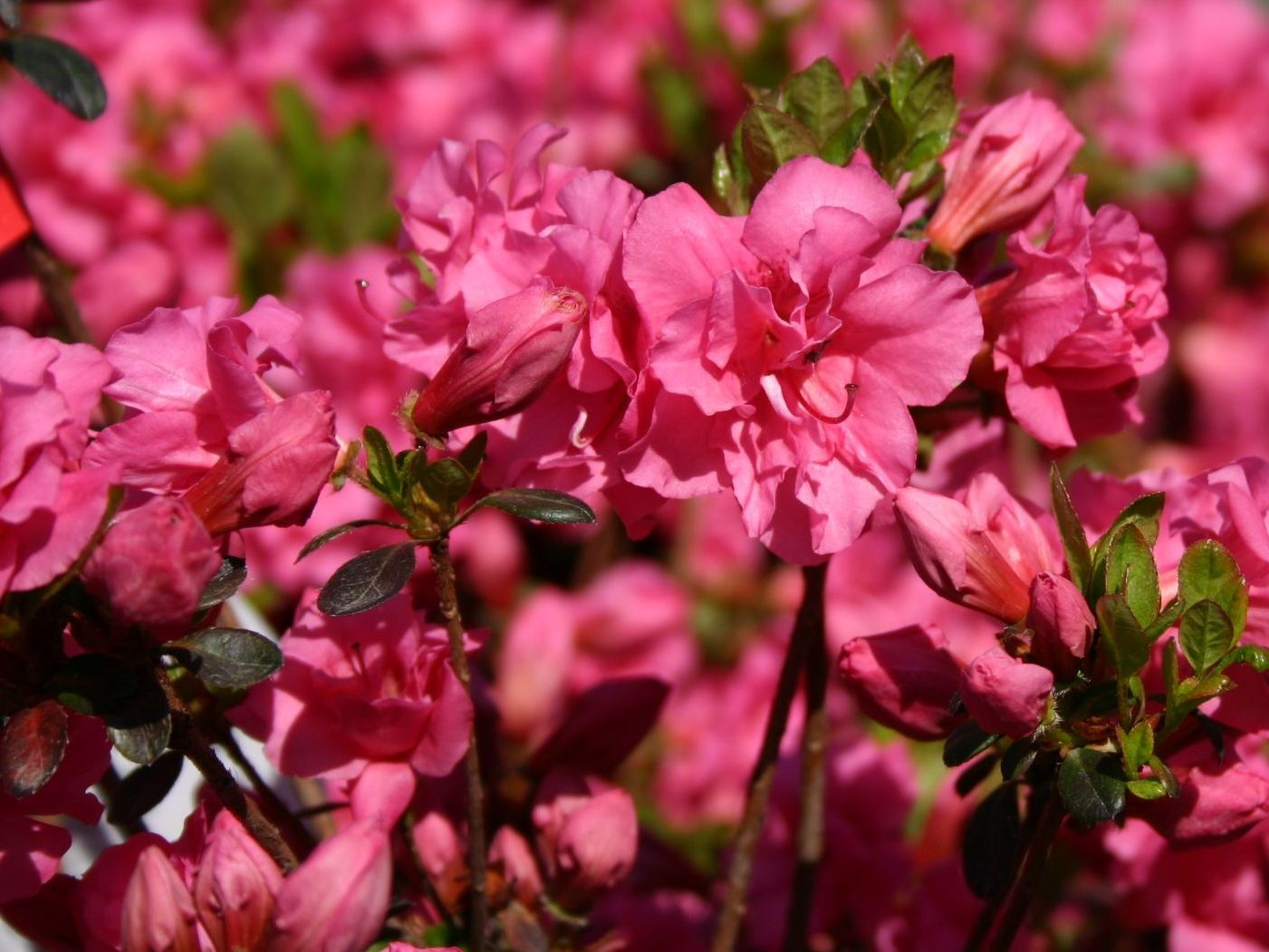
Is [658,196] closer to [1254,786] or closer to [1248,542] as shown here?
[1248,542]

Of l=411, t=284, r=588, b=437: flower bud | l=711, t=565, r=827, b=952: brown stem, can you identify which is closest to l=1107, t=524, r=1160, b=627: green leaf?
l=711, t=565, r=827, b=952: brown stem

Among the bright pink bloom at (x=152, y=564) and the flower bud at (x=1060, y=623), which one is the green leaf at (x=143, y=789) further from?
the flower bud at (x=1060, y=623)

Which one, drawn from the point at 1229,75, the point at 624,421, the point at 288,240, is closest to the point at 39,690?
the point at 624,421

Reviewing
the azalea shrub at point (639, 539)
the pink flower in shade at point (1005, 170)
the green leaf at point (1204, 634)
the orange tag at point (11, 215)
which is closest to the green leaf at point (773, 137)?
the azalea shrub at point (639, 539)

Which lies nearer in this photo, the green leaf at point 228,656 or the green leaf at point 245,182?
the green leaf at point 228,656

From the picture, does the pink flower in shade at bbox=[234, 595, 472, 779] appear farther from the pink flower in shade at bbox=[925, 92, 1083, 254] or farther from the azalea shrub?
the pink flower in shade at bbox=[925, 92, 1083, 254]

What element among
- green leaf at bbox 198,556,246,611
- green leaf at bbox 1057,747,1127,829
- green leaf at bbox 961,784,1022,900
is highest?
green leaf at bbox 198,556,246,611
